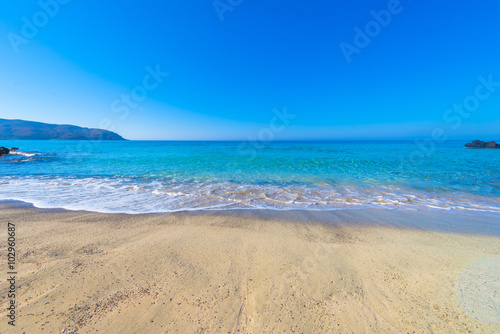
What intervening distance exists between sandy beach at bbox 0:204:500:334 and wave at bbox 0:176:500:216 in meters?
1.74

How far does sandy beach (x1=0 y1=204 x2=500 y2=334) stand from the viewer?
2531 millimetres

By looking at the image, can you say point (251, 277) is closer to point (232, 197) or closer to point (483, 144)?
point (232, 197)

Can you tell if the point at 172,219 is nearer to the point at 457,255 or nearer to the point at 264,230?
the point at 264,230

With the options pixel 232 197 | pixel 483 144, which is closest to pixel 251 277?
pixel 232 197

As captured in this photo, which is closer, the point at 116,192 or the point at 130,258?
the point at 130,258

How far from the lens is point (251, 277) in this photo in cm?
338

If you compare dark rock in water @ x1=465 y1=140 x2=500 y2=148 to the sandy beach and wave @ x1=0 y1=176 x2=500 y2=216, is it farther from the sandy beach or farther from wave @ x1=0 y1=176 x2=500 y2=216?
the sandy beach

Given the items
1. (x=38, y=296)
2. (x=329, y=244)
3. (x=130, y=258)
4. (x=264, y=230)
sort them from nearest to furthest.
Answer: (x=38, y=296)
(x=130, y=258)
(x=329, y=244)
(x=264, y=230)

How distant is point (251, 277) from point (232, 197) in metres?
5.58

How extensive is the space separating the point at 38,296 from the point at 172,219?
3.35 m

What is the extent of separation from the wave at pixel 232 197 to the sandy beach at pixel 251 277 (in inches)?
68.5

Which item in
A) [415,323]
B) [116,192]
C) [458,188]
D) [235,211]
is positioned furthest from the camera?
[458,188]

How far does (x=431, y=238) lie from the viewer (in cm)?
496

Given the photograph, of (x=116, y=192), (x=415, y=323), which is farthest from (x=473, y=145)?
(x=116, y=192)
